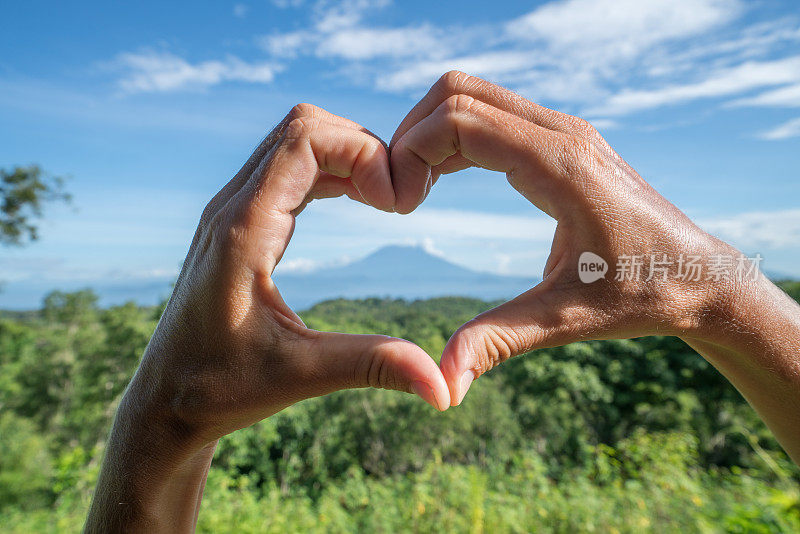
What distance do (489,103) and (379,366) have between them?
0.80 meters

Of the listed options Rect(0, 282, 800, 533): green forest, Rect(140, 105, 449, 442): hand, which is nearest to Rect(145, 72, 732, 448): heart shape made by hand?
Rect(140, 105, 449, 442): hand

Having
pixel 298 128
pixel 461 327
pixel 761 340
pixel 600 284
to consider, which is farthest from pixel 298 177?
pixel 761 340

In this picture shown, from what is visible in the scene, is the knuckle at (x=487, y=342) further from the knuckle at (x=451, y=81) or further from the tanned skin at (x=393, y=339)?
the knuckle at (x=451, y=81)

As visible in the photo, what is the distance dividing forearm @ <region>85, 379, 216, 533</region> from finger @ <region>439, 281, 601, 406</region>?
0.66 meters

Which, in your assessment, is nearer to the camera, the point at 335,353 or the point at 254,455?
the point at 335,353

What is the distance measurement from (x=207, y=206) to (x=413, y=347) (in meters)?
0.71

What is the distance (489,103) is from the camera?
4.47 ft

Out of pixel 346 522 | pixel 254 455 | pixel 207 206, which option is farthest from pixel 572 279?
pixel 254 455

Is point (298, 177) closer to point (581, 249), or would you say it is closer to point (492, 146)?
point (492, 146)

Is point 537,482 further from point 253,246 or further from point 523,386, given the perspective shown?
point 523,386

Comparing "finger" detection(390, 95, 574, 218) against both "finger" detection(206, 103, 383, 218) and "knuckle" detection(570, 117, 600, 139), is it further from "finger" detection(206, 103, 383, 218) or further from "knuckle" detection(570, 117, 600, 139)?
"finger" detection(206, 103, 383, 218)

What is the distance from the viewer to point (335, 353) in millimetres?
1098

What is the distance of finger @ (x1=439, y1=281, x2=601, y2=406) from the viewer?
1.13m

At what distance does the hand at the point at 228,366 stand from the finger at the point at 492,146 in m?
0.42
